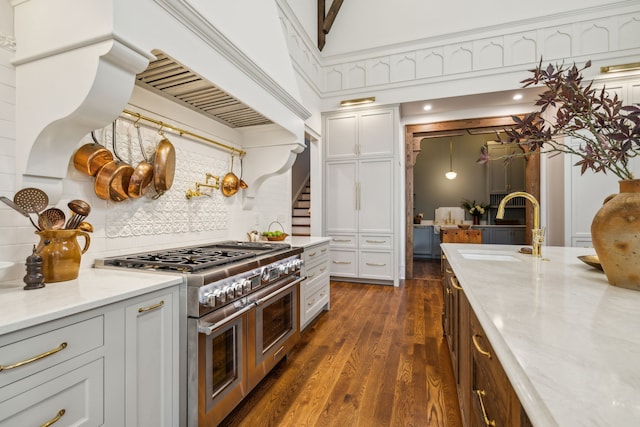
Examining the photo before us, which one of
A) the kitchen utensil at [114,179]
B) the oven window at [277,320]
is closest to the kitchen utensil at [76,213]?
the kitchen utensil at [114,179]

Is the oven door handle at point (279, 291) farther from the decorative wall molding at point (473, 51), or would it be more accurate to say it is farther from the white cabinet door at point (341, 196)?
the decorative wall molding at point (473, 51)

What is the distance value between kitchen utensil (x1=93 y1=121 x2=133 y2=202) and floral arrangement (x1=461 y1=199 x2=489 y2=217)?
7.86 m

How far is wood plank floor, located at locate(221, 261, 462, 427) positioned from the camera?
5.41 ft

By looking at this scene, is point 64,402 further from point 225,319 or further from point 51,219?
point 51,219

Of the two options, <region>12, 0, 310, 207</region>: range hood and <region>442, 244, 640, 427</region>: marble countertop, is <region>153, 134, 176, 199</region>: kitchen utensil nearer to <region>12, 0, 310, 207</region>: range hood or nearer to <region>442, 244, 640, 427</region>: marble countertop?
<region>12, 0, 310, 207</region>: range hood

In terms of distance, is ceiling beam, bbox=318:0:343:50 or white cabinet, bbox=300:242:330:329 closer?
white cabinet, bbox=300:242:330:329

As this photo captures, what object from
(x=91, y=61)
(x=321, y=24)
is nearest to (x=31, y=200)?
(x=91, y=61)

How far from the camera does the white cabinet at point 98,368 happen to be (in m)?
0.82

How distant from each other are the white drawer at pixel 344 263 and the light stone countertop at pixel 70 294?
3543 mm

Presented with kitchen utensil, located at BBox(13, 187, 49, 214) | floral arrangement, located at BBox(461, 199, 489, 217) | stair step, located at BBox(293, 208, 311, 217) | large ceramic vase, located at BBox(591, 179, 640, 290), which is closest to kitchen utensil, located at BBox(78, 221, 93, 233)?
kitchen utensil, located at BBox(13, 187, 49, 214)

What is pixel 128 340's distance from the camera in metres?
1.11

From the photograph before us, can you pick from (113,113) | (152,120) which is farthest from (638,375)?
(152,120)

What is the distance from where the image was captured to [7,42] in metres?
1.28

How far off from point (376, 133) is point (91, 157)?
12.6 ft
